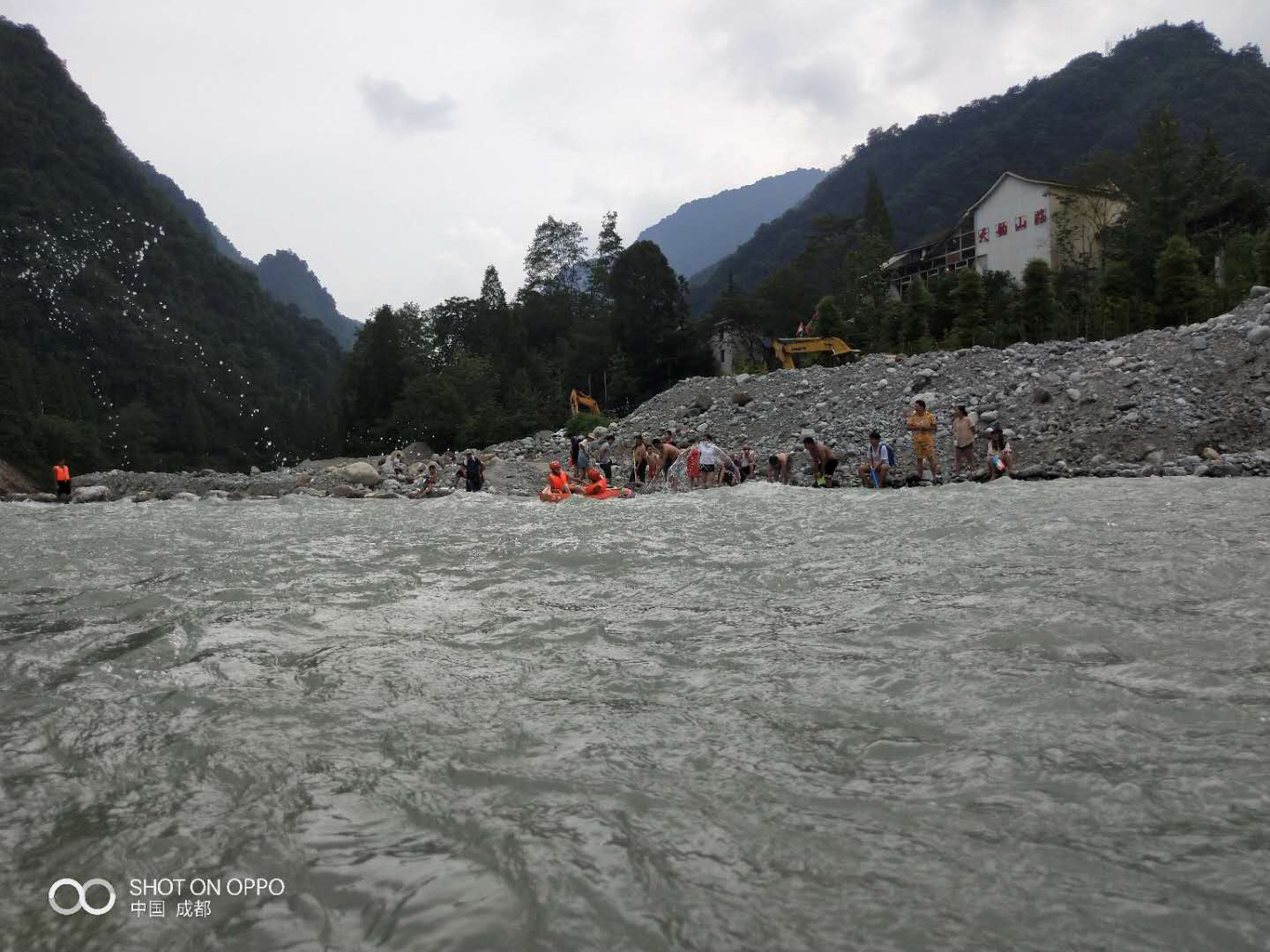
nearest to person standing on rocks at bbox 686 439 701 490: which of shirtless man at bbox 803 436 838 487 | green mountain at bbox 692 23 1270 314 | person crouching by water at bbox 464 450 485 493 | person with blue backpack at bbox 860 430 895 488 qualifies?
shirtless man at bbox 803 436 838 487

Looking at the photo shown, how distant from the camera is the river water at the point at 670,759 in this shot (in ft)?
6.81

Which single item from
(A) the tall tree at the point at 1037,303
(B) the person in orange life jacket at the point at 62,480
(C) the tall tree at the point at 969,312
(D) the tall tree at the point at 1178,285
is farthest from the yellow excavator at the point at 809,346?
(B) the person in orange life jacket at the point at 62,480

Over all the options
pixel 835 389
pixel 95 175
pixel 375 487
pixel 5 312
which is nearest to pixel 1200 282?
pixel 835 389

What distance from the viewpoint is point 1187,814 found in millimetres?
2393

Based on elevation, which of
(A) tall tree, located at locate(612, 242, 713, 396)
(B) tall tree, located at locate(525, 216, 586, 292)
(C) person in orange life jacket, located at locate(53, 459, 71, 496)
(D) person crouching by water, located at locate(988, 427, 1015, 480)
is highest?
(B) tall tree, located at locate(525, 216, 586, 292)

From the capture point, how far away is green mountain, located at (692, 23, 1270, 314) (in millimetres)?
74250

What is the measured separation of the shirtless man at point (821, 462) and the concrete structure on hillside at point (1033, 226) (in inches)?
1273

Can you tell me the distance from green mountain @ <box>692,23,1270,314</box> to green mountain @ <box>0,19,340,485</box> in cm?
5004

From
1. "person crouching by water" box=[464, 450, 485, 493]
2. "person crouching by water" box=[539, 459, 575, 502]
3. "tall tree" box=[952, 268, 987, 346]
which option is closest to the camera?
"person crouching by water" box=[539, 459, 575, 502]

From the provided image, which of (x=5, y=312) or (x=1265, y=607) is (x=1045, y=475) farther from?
(x=5, y=312)

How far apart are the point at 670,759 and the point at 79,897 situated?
1741mm

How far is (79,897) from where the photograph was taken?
2223 mm

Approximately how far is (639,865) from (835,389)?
916 inches

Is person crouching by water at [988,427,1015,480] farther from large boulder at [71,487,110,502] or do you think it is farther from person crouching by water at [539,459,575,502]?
large boulder at [71,487,110,502]
